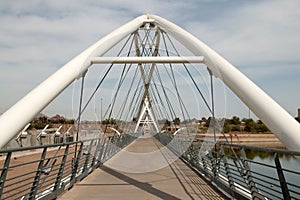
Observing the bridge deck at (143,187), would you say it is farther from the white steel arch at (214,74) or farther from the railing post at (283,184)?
the railing post at (283,184)

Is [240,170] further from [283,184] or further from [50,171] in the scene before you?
[50,171]

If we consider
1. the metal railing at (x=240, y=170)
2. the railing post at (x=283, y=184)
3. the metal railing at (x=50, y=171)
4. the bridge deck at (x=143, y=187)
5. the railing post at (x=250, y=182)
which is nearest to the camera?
the railing post at (x=283, y=184)

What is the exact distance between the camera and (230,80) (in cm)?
853

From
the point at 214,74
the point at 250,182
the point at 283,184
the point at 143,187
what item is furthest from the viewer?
Result: the point at 214,74

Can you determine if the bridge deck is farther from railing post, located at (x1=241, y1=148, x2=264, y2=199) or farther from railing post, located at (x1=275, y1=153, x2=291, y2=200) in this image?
railing post, located at (x1=275, y1=153, x2=291, y2=200)

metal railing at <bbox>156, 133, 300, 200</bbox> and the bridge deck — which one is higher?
metal railing at <bbox>156, 133, 300, 200</bbox>

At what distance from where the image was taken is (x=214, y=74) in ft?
31.4

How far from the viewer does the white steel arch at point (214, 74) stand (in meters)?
6.38

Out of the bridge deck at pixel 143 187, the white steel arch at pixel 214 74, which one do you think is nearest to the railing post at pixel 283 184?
the white steel arch at pixel 214 74

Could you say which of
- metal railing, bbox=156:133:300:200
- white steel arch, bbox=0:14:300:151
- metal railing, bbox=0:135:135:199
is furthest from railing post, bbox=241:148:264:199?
metal railing, bbox=0:135:135:199

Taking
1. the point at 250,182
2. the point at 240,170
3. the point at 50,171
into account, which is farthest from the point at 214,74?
the point at 50,171

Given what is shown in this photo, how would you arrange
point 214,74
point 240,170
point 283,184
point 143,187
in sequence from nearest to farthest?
point 283,184 < point 240,170 < point 143,187 < point 214,74

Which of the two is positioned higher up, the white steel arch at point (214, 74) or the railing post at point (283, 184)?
the white steel arch at point (214, 74)

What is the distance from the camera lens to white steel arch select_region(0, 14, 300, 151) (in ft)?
20.9
